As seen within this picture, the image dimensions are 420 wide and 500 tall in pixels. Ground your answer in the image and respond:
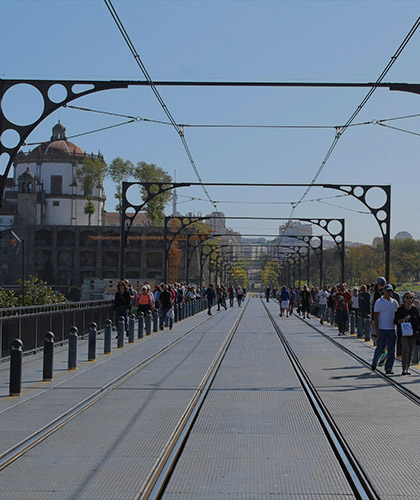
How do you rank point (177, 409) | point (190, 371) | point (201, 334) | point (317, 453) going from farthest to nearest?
point (201, 334)
point (190, 371)
point (177, 409)
point (317, 453)

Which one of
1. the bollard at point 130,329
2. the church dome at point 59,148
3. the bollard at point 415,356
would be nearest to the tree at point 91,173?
the church dome at point 59,148

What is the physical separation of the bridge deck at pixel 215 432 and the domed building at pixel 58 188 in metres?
120

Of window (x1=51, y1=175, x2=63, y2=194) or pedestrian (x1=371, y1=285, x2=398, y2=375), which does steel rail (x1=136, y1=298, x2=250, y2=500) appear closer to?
pedestrian (x1=371, y1=285, x2=398, y2=375)

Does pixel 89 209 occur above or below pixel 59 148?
below

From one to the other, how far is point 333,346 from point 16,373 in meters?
13.5

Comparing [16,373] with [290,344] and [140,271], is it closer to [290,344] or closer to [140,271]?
[290,344]

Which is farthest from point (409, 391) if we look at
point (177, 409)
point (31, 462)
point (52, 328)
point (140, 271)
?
point (140, 271)

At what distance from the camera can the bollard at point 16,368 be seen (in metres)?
12.6

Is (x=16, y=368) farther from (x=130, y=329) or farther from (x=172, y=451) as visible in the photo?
(x=130, y=329)

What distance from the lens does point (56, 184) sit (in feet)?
456

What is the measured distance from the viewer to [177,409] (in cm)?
1158

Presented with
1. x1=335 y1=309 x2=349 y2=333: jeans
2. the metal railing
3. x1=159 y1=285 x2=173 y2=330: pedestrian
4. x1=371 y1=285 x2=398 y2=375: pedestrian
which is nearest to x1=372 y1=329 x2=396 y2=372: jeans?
x1=371 y1=285 x2=398 y2=375: pedestrian

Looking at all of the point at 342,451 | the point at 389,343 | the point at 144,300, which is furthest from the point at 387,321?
the point at 144,300

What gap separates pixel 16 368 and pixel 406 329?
721cm
